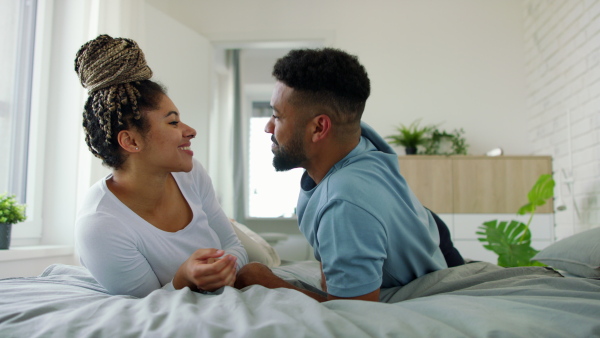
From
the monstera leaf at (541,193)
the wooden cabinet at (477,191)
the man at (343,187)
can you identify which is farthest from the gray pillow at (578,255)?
the wooden cabinet at (477,191)

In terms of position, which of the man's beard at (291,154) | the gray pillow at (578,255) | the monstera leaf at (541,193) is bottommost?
the gray pillow at (578,255)

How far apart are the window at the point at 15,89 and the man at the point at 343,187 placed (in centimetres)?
215

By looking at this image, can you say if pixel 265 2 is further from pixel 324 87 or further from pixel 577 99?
pixel 324 87

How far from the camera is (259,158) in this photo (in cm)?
703

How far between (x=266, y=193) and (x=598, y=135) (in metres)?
4.24

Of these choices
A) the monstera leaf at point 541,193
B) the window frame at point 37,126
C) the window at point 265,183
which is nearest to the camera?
the window frame at point 37,126

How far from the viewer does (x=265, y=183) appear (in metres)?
6.91

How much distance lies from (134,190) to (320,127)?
564 millimetres

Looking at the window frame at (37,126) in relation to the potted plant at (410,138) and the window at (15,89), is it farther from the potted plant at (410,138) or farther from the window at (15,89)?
the potted plant at (410,138)

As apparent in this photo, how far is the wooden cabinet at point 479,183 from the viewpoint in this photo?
4.36 meters

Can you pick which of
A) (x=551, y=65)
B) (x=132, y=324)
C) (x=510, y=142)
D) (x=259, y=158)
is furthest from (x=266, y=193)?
(x=132, y=324)

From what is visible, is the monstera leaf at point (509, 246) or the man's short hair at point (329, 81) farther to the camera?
the monstera leaf at point (509, 246)

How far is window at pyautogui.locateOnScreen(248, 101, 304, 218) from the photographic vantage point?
6.79m

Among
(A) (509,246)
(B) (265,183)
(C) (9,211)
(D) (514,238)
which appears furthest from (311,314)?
(B) (265,183)
